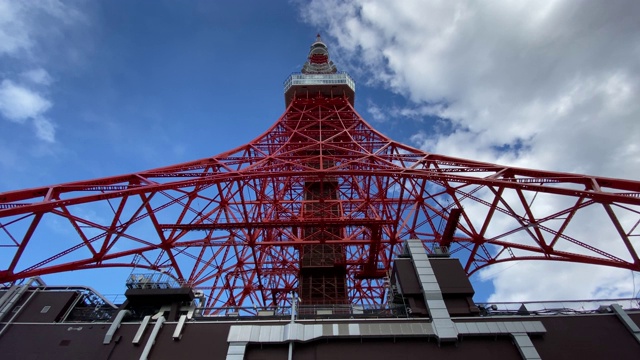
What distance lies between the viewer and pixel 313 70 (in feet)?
122

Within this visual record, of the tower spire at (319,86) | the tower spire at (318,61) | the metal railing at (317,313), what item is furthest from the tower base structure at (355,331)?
the tower spire at (318,61)

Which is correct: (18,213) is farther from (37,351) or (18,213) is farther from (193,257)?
(193,257)

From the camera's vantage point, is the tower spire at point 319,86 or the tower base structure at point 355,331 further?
the tower spire at point 319,86

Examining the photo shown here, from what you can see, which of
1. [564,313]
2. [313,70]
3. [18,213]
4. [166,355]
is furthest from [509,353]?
[313,70]

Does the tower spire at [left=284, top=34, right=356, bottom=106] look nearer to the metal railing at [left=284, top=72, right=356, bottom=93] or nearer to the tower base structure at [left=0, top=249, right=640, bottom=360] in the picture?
the metal railing at [left=284, top=72, right=356, bottom=93]

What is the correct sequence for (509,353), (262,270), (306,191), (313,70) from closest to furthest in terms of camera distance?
1. (509,353)
2. (262,270)
3. (306,191)
4. (313,70)

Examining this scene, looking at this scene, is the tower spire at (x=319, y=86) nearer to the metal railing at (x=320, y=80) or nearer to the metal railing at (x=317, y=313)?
the metal railing at (x=320, y=80)

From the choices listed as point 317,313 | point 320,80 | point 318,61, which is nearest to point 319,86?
point 320,80

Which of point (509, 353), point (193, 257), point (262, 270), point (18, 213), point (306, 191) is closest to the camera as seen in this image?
point (509, 353)

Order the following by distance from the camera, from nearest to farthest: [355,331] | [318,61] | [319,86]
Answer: [355,331] → [319,86] → [318,61]

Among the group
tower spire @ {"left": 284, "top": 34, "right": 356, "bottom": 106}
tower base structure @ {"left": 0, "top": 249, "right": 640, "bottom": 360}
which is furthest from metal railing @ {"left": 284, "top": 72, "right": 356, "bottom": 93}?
tower base structure @ {"left": 0, "top": 249, "right": 640, "bottom": 360}

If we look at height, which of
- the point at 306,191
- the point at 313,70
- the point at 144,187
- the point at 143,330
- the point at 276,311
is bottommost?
the point at 143,330

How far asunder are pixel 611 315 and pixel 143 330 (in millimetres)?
16828

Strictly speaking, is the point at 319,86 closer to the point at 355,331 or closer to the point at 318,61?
the point at 318,61
